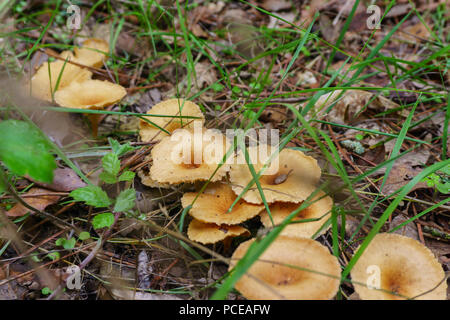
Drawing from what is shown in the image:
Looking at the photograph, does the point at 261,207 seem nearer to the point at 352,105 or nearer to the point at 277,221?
the point at 277,221

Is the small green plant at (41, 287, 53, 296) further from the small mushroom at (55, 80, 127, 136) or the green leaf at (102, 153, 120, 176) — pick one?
the small mushroom at (55, 80, 127, 136)

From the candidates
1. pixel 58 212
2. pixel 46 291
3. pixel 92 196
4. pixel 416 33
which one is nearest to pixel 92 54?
pixel 58 212

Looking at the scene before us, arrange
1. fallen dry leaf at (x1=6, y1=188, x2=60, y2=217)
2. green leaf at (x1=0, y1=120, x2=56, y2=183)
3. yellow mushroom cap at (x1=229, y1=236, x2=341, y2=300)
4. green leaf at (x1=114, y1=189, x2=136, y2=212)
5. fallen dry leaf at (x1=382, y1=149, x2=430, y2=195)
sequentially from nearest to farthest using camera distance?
1. green leaf at (x1=0, y1=120, x2=56, y2=183)
2. yellow mushroom cap at (x1=229, y1=236, x2=341, y2=300)
3. green leaf at (x1=114, y1=189, x2=136, y2=212)
4. fallen dry leaf at (x1=6, y1=188, x2=60, y2=217)
5. fallen dry leaf at (x1=382, y1=149, x2=430, y2=195)

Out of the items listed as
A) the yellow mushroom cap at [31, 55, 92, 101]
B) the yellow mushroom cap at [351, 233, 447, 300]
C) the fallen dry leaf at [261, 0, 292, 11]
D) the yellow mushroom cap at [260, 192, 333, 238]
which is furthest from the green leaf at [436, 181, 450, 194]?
the fallen dry leaf at [261, 0, 292, 11]

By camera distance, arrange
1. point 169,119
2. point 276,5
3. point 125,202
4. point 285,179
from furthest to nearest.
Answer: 1. point 276,5
2. point 169,119
3. point 285,179
4. point 125,202
